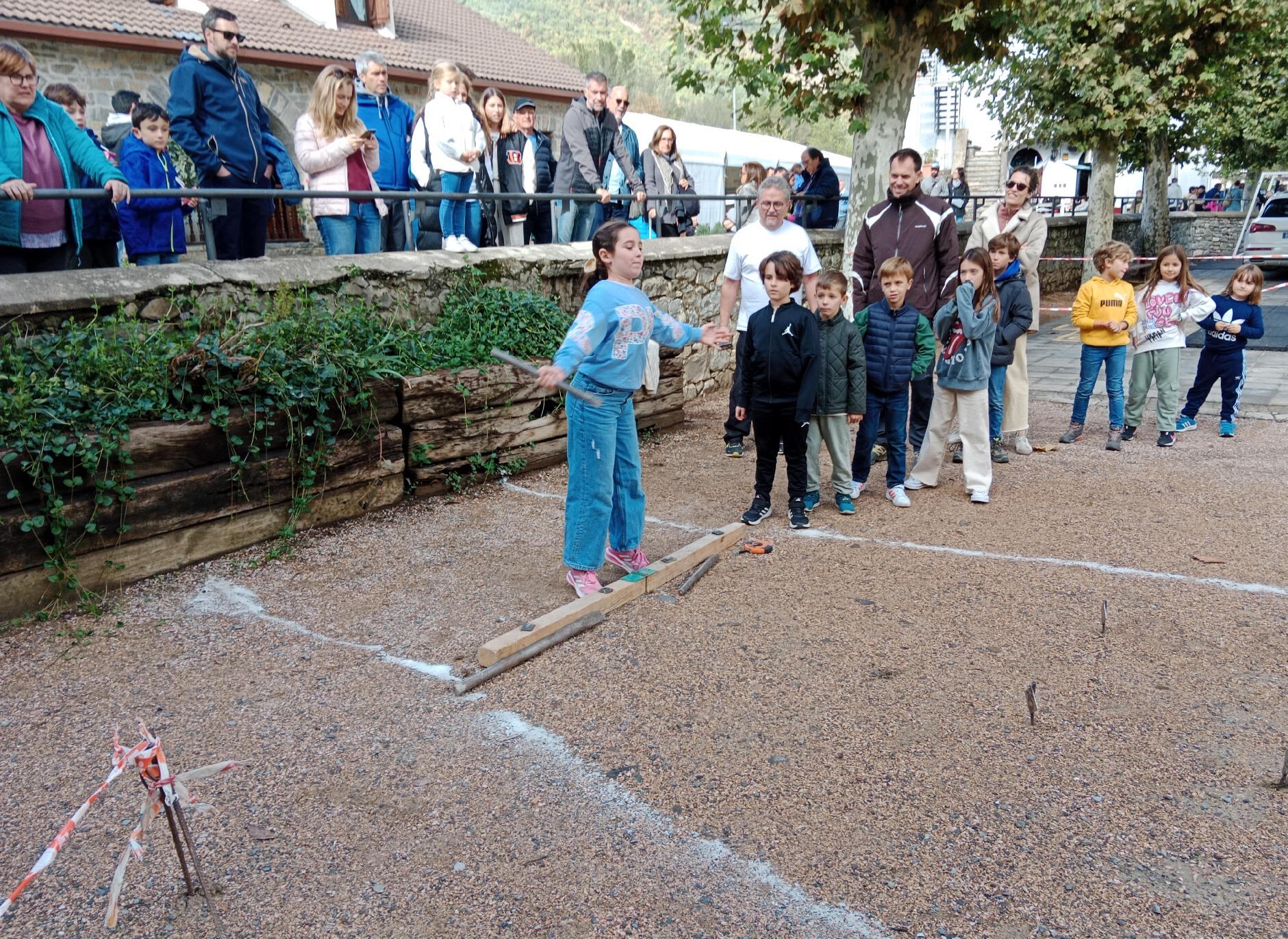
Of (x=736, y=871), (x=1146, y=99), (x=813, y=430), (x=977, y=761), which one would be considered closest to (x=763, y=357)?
(x=813, y=430)

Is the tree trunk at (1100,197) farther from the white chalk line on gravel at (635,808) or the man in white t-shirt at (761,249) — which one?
the white chalk line on gravel at (635,808)

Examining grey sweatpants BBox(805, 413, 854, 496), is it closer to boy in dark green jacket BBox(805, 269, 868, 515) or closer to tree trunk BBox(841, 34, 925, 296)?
boy in dark green jacket BBox(805, 269, 868, 515)

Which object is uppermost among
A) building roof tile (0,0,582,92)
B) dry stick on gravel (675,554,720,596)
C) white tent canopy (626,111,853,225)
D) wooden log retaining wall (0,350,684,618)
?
building roof tile (0,0,582,92)

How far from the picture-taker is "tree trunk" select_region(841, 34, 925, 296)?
9.66 metres

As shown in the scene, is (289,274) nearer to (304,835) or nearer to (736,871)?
(304,835)

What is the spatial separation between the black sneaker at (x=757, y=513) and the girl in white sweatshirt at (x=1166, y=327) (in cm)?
377

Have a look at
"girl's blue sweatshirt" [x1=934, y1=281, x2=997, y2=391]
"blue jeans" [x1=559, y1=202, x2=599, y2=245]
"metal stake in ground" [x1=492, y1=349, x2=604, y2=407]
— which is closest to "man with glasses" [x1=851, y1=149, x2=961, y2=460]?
"girl's blue sweatshirt" [x1=934, y1=281, x2=997, y2=391]

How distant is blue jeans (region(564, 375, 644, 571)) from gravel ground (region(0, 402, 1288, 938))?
0.34 meters

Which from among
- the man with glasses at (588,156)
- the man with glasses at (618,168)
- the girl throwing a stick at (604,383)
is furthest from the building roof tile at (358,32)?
the girl throwing a stick at (604,383)

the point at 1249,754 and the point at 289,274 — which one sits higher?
the point at 289,274

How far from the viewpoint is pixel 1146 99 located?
51.8 ft

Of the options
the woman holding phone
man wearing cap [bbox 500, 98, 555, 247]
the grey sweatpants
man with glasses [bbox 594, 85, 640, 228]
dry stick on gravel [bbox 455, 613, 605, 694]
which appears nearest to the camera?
dry stick on gravel [bbox 455, 613, 605, 694]

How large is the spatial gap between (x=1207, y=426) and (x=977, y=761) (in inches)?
247

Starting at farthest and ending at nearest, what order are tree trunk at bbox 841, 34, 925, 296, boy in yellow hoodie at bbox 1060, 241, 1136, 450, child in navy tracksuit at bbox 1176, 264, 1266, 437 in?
tree trunk at bbox 841, 34, 925, 296
child in navy tracksuit at bbox 1176, 264, 1266, 437
boy in yellow hoodie at bbox 1060, 241, 1136, 450
